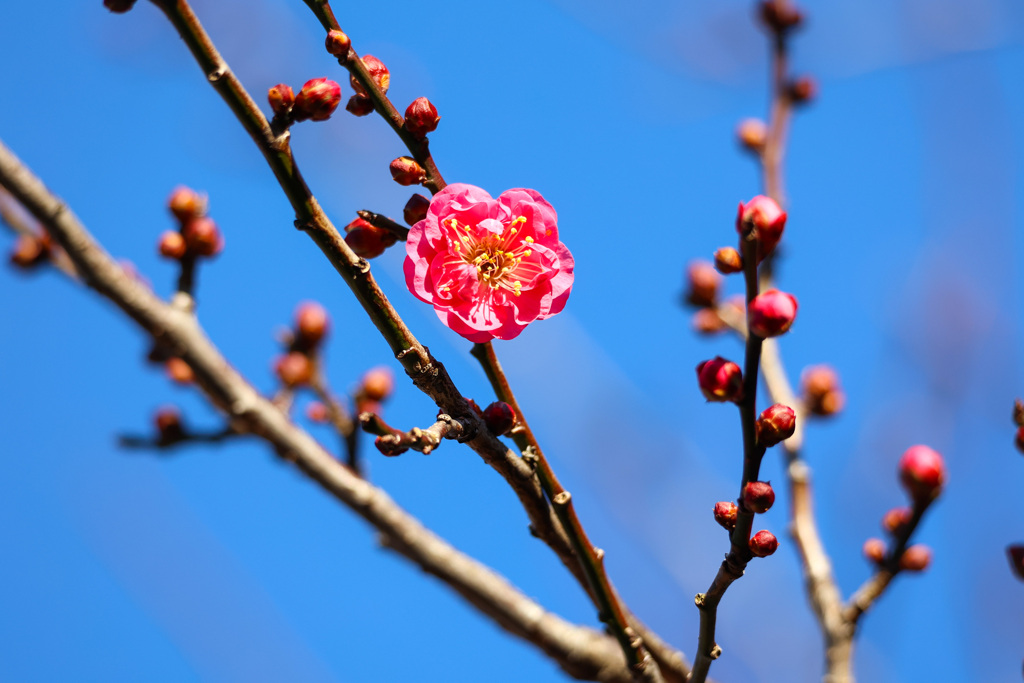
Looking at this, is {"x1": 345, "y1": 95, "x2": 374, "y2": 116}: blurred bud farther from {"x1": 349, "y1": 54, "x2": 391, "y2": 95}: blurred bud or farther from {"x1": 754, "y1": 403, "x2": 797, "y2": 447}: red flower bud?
{"x1": 754, "y1": 403, "x2": 797, "y2": 447}: red flower bud

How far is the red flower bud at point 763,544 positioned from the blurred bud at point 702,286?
80.8 inches

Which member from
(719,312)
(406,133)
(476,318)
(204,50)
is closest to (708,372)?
(476,318)

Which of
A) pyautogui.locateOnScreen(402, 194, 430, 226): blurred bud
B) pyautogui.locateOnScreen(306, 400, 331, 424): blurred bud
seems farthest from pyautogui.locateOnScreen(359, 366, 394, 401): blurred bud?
pyautogui.locateOnScreen(402, 194, 430, 226): blurred bud

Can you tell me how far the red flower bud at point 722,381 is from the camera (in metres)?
1.46

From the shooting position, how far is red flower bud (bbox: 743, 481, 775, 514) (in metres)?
1.38

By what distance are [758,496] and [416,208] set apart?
33.6 inches

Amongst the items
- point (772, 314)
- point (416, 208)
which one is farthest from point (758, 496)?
point (416, 208)

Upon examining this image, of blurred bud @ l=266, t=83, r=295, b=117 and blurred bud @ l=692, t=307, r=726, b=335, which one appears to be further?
blurred bud @ l=692, t=307, r=726, b=335

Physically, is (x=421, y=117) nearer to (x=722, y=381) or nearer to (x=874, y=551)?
(x=722, y=381)

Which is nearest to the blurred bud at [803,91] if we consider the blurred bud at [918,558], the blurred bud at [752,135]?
the blurred bud at [752,135]

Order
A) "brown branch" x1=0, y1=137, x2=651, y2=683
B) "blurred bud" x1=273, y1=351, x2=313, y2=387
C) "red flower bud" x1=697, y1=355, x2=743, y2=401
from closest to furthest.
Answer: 1. "red flower bud" x1=697, y1=355, x2=743, y2=401
2. "brown branch" x1=0, y1=137, x2=651, y2=683
3. "blurred bud" x1=273, y1=351, x2=313, y2=387

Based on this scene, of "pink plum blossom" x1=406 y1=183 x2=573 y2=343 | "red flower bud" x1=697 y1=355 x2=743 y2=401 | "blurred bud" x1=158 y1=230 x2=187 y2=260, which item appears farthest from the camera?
"blurred bud" x1=158 y1=230 x2=187 y2=260

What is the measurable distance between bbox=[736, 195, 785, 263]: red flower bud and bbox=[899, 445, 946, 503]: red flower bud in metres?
0.68

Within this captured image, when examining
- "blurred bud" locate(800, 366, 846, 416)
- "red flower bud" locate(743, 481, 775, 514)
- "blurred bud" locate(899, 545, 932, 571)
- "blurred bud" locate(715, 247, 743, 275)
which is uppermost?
"blurred bud" locate(800, 366, 846, 416)
